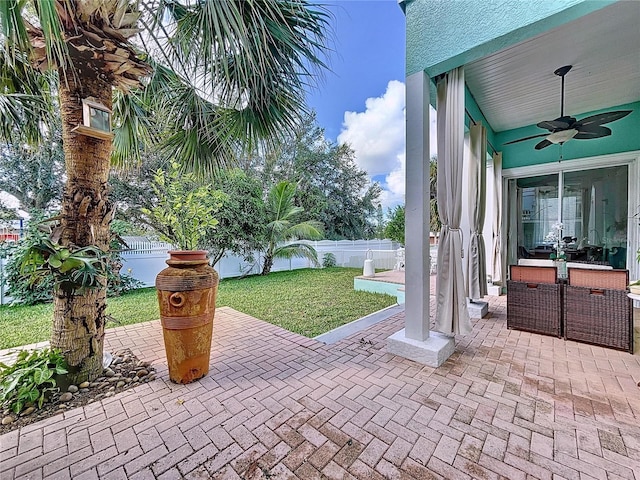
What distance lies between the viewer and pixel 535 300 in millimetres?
3576

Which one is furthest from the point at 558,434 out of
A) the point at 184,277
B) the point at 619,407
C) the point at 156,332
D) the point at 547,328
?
Result: the point at 156,332

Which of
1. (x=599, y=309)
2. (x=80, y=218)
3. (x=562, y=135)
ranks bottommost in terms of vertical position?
(x=599, y=309)

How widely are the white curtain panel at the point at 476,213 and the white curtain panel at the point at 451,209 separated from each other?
4.45 feet

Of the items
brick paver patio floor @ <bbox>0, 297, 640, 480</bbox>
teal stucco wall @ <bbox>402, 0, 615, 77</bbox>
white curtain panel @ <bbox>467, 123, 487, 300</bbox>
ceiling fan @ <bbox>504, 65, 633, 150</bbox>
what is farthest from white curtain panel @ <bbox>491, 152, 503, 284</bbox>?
teal stucco wall @ <bbox>402, 0, 615, 77</bbox>

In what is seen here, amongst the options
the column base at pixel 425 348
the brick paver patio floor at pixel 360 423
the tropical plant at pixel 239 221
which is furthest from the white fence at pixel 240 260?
the column base at pixel 425 348

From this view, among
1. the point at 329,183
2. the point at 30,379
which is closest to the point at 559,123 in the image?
the point at 30,379

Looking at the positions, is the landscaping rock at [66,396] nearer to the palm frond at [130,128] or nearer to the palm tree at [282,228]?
the palm frond at [130,128]

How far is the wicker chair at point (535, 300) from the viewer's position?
136 inches

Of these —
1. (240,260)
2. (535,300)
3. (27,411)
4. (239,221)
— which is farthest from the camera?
(240,260)

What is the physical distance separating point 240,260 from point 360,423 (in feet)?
27.2

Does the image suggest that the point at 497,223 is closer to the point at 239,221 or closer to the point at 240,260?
the point at 239,221

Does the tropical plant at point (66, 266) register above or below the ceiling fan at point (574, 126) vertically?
below

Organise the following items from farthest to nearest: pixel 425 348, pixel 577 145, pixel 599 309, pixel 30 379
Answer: pixel 577 145
pixel 599 309
pixel 425 348
pixel 30 379

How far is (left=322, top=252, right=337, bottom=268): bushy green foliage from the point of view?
12.1 m
